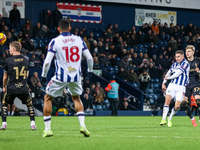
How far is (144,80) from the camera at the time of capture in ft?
78.1

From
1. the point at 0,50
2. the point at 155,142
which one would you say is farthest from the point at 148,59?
the point at 155,142

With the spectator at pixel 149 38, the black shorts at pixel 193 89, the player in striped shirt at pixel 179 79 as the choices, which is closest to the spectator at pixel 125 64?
the spectator at pixel 149 38

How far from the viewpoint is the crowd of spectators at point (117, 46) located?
21.7 metres

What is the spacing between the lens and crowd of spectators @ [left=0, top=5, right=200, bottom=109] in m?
21.7

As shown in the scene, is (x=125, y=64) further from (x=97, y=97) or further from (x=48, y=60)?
(x=48, y=60)

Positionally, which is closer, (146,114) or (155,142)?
(155,142)

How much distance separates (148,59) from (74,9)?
7.40m

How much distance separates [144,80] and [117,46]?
3785 mm

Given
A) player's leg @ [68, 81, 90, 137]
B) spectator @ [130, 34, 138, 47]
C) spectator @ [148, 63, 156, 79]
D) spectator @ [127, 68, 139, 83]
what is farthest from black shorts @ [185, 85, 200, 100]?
spectator @ [130, 34, 138, 47]

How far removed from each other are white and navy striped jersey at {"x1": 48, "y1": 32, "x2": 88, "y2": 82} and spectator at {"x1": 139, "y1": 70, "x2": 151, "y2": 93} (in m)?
17.1

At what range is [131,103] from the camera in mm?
23344

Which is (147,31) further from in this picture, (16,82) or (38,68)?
(16,82)

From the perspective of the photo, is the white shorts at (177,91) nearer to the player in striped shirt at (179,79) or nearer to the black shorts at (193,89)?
the player in striped shirt at (179,79)

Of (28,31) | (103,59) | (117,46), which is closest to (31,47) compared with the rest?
(28,31)
